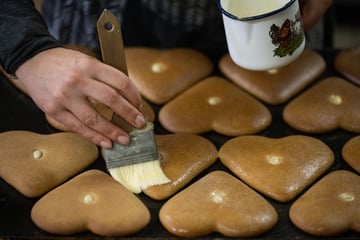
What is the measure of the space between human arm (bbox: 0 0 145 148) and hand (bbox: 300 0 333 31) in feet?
1.33

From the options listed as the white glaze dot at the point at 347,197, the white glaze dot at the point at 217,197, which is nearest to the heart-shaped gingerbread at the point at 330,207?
the white glaze dot at the point at 347,197

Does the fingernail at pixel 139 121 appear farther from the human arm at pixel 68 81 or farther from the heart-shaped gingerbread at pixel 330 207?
the heart-shaped gingerbread at pixel 330 207

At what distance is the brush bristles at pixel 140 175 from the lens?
1094 mm

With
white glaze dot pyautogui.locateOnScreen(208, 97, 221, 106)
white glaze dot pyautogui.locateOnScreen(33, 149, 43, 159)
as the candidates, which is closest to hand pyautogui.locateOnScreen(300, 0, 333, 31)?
white glaze dot pyautogui.locateOnScreen(208, 97, 221, 106)

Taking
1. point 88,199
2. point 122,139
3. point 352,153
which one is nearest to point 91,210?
point 88,199

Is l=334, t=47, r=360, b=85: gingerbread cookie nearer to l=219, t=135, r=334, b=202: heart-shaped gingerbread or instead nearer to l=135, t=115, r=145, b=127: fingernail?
l=219, t=135, r=334, b=202: heart-shaped gingerbread

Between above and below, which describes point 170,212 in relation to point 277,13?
below

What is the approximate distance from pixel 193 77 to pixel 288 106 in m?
0.21

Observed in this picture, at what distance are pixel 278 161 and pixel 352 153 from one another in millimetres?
139

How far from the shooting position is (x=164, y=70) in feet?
4.39

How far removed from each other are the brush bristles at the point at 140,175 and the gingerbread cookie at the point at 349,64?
47cm

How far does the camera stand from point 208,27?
4.72 ft

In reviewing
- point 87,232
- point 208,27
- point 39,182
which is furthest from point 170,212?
point 208,27

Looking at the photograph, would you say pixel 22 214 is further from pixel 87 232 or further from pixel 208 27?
pixel 208 27
